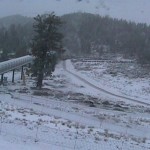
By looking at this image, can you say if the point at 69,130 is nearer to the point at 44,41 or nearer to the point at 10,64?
the point at 44,41

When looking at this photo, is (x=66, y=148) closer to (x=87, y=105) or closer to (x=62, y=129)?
(x=62, y=129)

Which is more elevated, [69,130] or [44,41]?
[44,41]

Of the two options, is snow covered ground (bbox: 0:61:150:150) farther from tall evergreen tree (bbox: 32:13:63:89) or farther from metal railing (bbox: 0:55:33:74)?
metal railing (bbox: 0:55:33:74)

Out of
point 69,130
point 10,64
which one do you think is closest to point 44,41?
point 10,64

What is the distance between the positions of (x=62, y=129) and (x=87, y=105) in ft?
71.7

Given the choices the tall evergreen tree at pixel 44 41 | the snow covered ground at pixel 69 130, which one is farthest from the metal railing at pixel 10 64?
the snow covered ground at pixel 69 130

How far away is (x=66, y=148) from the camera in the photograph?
2183 cm

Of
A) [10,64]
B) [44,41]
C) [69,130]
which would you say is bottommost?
[69,130]

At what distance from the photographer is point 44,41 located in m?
60.7

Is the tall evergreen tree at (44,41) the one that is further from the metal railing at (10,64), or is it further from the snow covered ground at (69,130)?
the snow covered ground at (69,130)

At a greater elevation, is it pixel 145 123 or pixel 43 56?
pixel 43 56

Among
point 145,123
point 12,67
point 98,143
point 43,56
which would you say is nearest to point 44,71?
point 43,56

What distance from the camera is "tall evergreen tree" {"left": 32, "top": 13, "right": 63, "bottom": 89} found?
60.3 meters

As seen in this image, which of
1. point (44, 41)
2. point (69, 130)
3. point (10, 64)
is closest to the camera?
point (69, 130)
